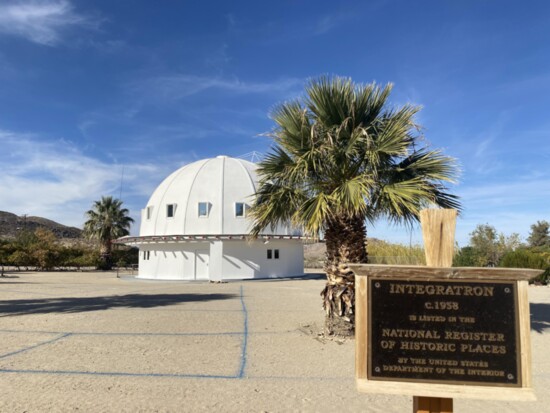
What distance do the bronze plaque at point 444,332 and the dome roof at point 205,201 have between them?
2760 centimetres

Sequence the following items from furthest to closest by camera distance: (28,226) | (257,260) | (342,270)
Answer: (28,226)
(257,260)
(342,270)

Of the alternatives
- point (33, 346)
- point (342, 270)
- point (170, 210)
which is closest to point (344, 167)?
point (342, 270)

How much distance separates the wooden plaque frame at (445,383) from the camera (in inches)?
128

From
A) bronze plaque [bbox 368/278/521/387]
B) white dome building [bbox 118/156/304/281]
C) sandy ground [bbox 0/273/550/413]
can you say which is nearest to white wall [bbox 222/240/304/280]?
white dome building [bbox 118/156/304/281]

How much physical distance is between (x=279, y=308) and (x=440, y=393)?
1163 centimetres

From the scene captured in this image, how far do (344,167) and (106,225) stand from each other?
4218cm

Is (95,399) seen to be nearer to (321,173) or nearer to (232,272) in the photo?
(321,173)

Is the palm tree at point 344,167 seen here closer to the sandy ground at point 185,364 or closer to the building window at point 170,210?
the sandy ground at point 185,364

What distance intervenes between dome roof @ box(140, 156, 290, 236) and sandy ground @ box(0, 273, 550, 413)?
19.1 m

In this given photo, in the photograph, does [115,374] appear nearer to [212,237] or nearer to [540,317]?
[540,317]

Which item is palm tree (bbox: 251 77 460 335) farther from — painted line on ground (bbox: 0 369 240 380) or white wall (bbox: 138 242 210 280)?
white wall (bbox: 138 242 210 280)

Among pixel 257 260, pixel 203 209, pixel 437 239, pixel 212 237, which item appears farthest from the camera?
pixel 203 209

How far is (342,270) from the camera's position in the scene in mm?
9094

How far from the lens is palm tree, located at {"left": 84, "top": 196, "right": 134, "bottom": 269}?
4600cm
